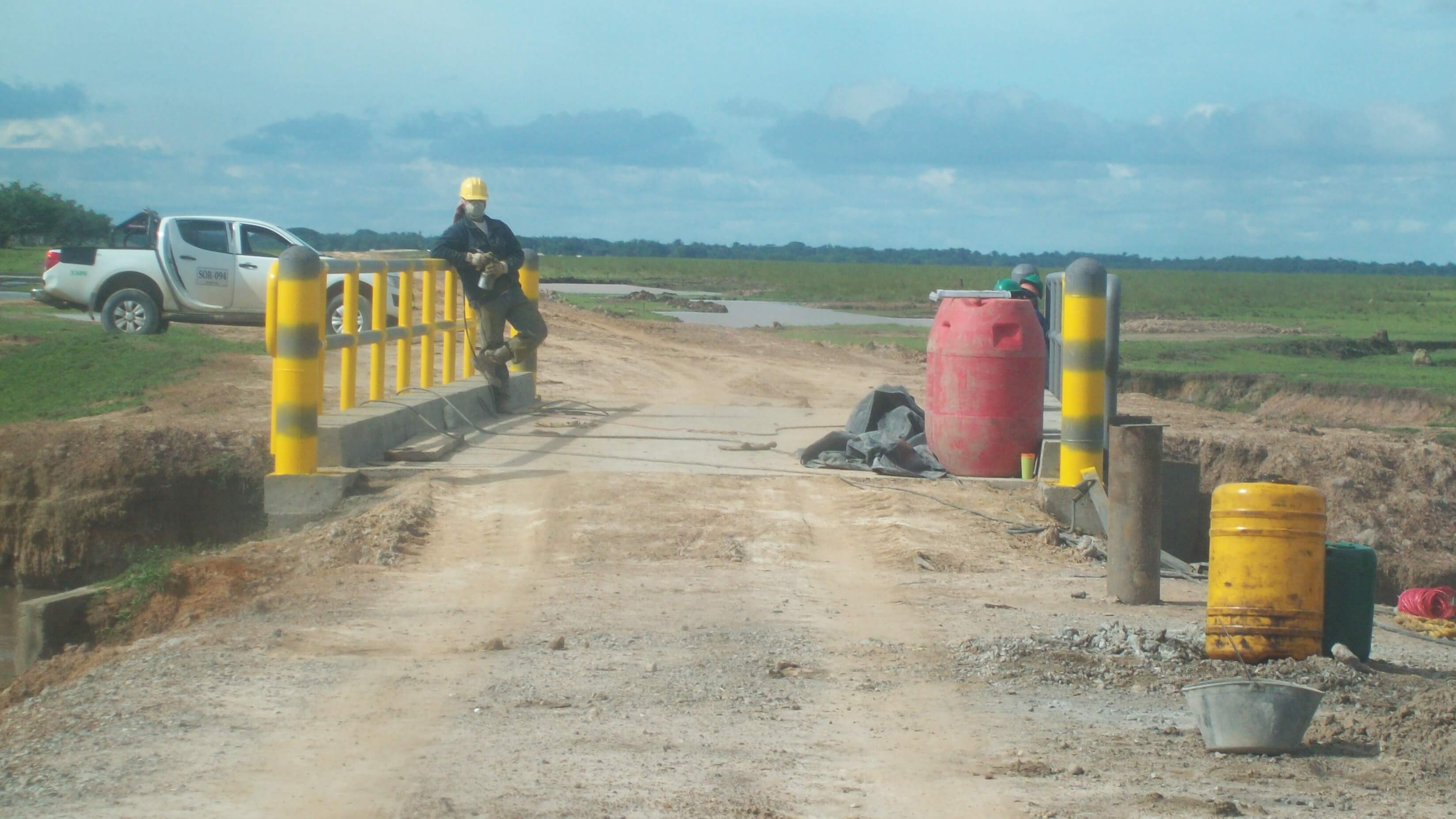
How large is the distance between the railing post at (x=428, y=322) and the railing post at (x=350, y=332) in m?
1.12

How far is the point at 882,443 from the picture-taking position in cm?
Answer: 978

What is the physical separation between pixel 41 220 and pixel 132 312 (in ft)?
170

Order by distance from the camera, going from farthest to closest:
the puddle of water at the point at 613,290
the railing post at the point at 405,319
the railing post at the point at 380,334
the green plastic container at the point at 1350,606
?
the puddle of water at the point at 613,290
the railing post at the point at 405,319
the railing post at the point at 380,334
the green plastic container at the point at 1350,606

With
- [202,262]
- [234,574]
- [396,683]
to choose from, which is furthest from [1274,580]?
[202,262]

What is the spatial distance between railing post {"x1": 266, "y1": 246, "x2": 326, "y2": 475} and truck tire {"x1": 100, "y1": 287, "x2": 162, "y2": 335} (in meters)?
12.3

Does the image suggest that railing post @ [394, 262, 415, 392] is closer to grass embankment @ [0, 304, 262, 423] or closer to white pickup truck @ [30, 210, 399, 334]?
grass embankment @ [0, 304, 262, 423]

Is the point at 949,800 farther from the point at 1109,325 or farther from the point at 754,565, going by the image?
the point at 1109,325

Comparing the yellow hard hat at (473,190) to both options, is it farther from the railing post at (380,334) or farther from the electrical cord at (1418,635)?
the electrical cord at (1418,635)

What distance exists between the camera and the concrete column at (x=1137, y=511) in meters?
6.71

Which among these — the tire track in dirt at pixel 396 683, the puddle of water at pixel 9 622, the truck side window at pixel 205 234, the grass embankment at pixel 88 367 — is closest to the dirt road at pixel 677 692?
the tire track in dirt at pixel 396 683

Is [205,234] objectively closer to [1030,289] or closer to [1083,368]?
[1030,289]

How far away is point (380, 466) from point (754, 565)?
2.96 m

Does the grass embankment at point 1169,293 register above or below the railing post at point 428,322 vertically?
above

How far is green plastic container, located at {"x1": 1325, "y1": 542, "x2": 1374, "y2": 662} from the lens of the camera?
5832mm
